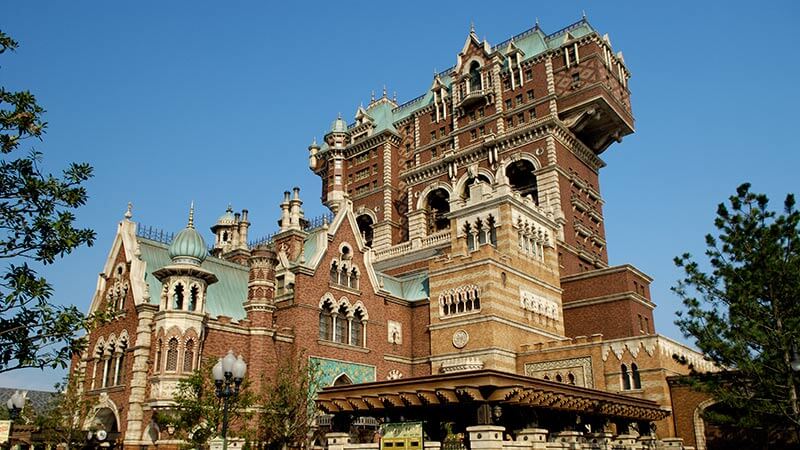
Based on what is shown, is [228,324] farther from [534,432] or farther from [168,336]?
[534,432]

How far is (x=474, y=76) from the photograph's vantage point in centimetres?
6359

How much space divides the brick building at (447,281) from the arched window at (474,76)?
0.41m

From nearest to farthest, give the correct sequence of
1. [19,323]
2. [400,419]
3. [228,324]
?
[19,323] < [400,419] < [228,324]

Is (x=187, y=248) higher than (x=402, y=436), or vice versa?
(x=187, y=248)

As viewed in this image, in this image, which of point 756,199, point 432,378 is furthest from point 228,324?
point 756,199

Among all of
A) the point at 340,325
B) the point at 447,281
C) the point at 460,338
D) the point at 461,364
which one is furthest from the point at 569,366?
the point at 340,325

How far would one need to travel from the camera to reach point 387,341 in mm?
43844

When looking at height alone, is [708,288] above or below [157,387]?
above

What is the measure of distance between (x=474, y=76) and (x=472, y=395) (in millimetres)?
46526

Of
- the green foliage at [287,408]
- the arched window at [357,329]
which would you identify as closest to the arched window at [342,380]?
the arched window at [357,329]

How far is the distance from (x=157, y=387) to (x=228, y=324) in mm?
4884

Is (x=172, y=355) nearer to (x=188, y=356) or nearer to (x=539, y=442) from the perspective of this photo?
(x=188, y=356)

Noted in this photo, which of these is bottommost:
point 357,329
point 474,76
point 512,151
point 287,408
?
point 287,408

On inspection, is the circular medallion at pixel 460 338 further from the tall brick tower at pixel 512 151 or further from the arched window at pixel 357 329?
the tall brick tower at pixel 512 151
